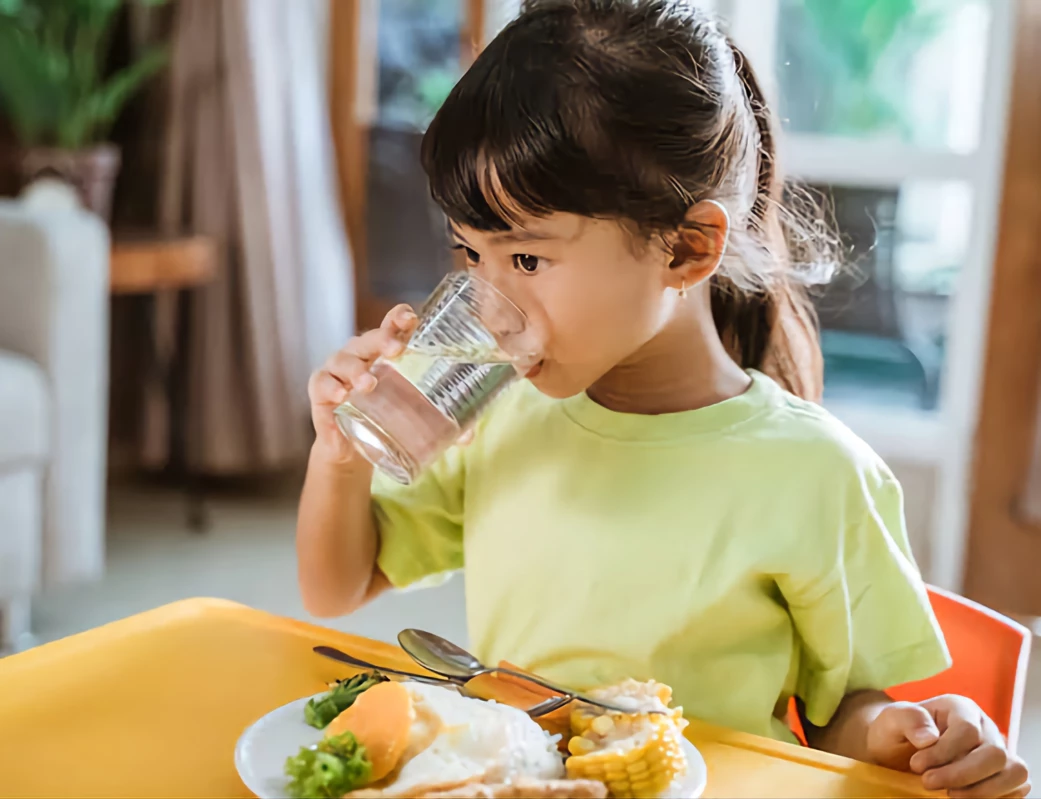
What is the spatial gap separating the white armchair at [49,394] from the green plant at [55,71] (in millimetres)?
681

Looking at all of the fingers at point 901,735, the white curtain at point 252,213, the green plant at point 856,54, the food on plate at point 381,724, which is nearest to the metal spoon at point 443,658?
the food on plate at point 381,724

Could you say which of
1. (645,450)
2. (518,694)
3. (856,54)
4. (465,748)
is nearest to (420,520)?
(645,450)

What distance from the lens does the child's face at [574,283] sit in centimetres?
87

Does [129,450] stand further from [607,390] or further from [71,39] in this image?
[607,390]

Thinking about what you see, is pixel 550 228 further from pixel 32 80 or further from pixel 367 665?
pixel 32 80

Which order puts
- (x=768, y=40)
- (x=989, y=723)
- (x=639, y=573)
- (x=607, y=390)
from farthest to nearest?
1. (x=768, y=40)
2. (x=607, y=390)
3. (x=639, y=573)
4. (x=989, y=723)

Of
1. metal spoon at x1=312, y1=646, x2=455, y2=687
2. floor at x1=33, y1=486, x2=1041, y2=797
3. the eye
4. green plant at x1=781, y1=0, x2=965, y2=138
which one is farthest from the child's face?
green plant at x1=781, y1=0, x2=965, y2=138

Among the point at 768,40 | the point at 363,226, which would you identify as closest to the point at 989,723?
the point at 768,40

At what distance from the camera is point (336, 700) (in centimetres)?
72

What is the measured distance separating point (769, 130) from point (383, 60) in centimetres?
259

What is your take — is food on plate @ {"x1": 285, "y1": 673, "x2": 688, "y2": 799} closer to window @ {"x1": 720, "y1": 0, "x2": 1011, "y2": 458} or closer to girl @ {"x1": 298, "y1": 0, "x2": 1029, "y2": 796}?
girl @ {"x1": 298, "y1": 0, "x2": 1029, "y2": 796}

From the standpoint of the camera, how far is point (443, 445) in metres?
0.81

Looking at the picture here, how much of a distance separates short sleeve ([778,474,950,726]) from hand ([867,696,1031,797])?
10 cm

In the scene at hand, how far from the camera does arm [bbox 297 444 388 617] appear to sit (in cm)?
96
